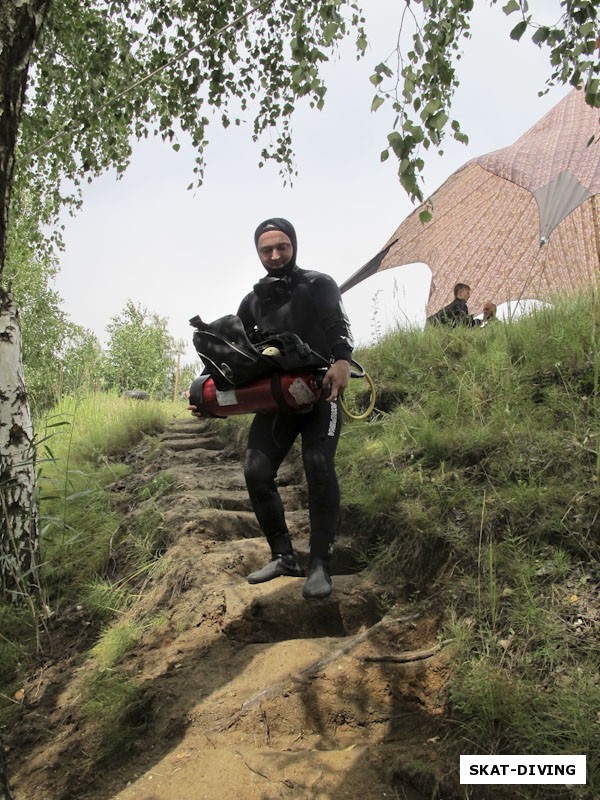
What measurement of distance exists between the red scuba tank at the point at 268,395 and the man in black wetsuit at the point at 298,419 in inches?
4.4

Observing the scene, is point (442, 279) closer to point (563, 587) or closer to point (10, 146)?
point (563, 587)

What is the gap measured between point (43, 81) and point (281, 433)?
16.7 feet

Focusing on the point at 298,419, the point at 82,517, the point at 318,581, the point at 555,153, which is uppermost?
the point at 555,153

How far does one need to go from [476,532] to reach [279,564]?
41.2 inches

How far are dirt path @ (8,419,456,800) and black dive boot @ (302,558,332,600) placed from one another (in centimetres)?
24

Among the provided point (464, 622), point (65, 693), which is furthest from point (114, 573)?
point (464, 622)

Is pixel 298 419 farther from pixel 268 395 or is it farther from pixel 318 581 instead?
pixel 318 581

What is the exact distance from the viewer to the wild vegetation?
8.60 ft

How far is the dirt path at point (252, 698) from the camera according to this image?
253 centimetres

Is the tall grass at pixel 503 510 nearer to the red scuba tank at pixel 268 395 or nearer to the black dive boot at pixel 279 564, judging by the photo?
the black dive boot at pixel 279 564

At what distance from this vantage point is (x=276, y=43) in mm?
6336

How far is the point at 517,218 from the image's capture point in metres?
9.89

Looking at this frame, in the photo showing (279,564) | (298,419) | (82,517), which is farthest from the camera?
(82,517)

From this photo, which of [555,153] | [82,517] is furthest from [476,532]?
[555,153]
